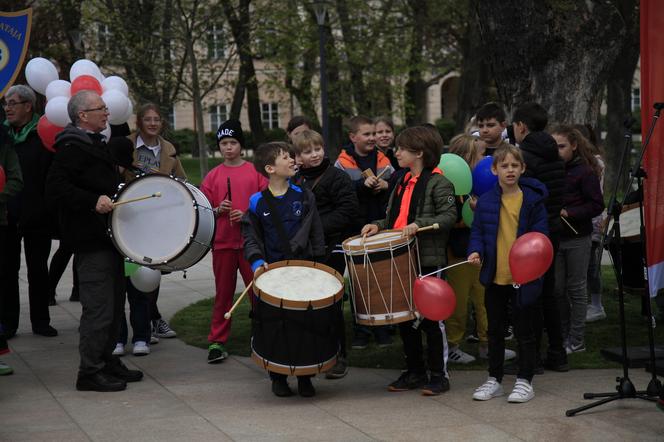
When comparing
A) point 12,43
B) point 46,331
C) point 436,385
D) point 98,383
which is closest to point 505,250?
point 436,385

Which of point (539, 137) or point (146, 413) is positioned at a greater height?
point (539, 137)

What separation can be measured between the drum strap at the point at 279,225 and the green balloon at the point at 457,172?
4.07 feet

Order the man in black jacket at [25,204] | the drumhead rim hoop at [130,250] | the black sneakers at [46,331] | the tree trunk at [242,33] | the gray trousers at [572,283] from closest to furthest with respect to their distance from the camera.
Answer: the drumhead rim hoop at [130,250] < the gray trousers at [572,283] < the man in black jacket at [25,204] < the black sneakers at [46,331] < the tree trunk at [242,33]

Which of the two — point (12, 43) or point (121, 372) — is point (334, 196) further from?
point (12, 43)

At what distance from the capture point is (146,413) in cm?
699

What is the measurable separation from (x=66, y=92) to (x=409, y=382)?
3.85 m

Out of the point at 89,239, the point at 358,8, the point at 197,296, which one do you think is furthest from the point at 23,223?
the point at 358,8

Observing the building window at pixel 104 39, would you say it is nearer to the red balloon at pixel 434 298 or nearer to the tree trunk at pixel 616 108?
the tree trunk at pixel 616 108

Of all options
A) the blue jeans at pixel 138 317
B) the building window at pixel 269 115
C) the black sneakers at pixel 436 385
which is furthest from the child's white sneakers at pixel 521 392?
the building window at pixel 269 115

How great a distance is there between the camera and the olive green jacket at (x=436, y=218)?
7215 millimetres

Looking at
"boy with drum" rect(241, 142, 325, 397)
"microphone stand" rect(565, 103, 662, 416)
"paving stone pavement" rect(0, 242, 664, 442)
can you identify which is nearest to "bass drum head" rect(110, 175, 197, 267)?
"boy with drum" rect(241, 142, 325, 397)

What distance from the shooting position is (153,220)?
24.8ft

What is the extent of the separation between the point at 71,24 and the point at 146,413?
71.7 feet

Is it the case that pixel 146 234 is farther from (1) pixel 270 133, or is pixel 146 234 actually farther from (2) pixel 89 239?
(1) pixel 270 133
